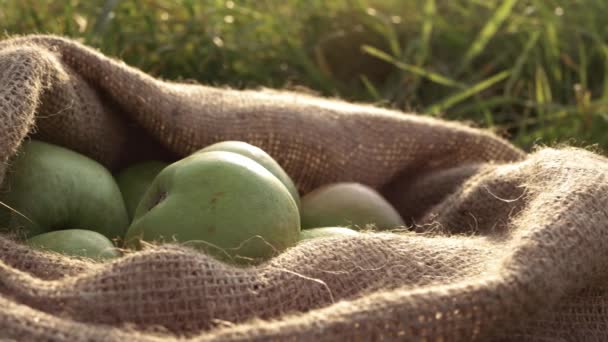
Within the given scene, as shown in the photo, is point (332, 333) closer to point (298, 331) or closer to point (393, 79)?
point (298, 331)

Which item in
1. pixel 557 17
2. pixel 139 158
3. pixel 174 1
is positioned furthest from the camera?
pixel 557 17

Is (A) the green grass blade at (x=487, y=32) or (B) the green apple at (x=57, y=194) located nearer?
(B) the green apple at (x=57, y=194)

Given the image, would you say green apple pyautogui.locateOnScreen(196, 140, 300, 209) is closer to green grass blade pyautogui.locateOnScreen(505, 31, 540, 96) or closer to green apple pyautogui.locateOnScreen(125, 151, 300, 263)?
green apple pyautogui.locateOnScreen(125, 151, 300, 263)

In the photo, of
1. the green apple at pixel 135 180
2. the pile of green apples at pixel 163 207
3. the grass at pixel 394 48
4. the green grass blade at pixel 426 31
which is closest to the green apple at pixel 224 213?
the pile of green apples at pixel 163 207

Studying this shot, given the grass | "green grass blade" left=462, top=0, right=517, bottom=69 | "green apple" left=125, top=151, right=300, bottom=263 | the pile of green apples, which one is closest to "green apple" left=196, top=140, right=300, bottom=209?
the pile of green apples

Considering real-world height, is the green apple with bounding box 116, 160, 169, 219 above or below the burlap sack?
below

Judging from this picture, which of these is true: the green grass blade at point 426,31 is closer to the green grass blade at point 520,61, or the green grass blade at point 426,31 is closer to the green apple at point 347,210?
the green grass blade at point 520,61

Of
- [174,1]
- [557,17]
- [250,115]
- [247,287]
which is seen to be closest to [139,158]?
[250,115]
